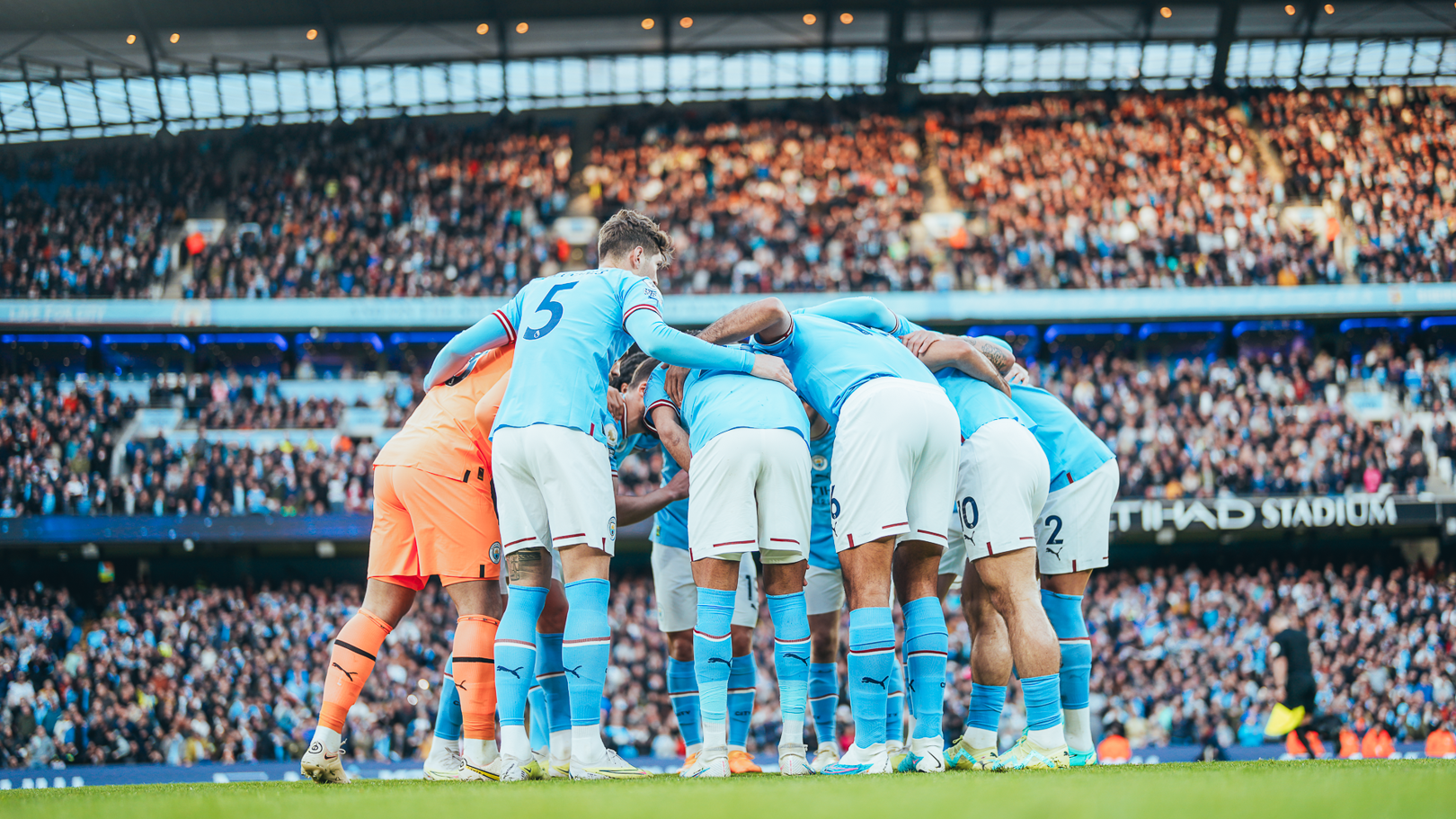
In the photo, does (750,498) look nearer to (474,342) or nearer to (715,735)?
(715,735)

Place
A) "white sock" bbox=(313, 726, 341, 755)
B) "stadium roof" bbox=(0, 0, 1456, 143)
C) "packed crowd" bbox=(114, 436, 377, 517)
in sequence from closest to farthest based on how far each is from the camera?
"white sock" bbox=(313, 726, 341, 755) → "packed crowd" bbox=(114, 436, 377, 517) → "stadium roof" bbox=(0, 0, 1456, 143)

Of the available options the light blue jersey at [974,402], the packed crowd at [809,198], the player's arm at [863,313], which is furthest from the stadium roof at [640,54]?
the light blue jersey at [974,402]

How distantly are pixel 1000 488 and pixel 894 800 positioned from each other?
255 centimetres

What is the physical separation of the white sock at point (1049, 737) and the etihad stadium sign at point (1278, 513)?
16020 millimetres

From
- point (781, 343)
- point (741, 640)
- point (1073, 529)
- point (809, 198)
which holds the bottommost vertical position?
point (741, 640)

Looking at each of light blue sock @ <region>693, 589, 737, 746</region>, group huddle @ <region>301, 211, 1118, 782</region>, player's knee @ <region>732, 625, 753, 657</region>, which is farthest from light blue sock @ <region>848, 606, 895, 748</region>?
player's knee @ <region>732, 625, 753, 657</region>

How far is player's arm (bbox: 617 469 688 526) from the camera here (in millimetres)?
5508

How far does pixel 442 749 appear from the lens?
5.30 metres

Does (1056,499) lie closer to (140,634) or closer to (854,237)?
(140,634)

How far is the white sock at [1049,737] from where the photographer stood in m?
4.65

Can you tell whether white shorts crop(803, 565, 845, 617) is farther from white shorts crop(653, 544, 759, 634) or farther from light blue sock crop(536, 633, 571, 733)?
light blue sock crop(536, 633, 571, 733)

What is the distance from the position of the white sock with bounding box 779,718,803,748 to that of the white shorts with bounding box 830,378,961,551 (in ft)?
2.76

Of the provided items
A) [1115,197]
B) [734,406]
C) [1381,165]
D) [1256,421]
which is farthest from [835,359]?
[1381,165]

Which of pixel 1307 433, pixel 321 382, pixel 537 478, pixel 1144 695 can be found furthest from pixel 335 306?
pixel 1307 433
